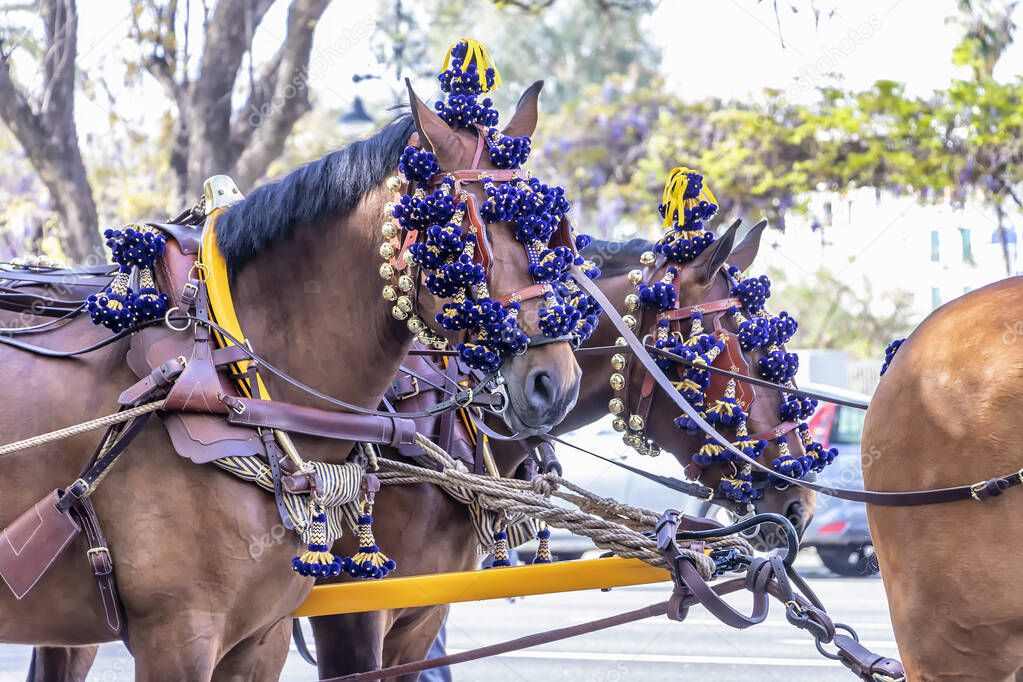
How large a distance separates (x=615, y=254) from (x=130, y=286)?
75.0 inches

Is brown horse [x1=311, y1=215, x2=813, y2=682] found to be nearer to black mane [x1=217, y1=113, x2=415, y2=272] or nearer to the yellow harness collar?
the yellow harness collar

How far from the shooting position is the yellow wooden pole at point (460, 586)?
10.8 feet

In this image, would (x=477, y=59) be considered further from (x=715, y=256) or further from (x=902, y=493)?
(x=902, y=493)

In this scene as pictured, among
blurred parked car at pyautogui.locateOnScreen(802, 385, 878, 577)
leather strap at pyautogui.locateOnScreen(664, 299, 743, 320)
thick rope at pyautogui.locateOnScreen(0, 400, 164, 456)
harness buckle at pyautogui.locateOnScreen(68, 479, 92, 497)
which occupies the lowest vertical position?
blurred parked car at pyautogui.locateOnScreen(802, 385, 878, 577)

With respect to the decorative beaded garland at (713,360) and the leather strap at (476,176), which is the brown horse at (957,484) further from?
the leather strap at (476,176)

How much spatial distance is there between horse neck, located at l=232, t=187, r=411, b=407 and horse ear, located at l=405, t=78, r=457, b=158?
19cm

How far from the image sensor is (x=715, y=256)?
404 cm

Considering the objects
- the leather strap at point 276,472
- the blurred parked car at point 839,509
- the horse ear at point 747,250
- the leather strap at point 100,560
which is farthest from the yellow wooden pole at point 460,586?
the blurred parked car at point 839,509

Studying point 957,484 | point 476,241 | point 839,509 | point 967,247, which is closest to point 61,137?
point 476,241

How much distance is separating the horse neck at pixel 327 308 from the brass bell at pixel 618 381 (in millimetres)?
1196

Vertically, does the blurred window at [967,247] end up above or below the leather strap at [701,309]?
above

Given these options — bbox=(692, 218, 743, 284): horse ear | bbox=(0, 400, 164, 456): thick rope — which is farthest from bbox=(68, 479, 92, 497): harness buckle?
bbox=(692, 218, 743, 284): horse ear

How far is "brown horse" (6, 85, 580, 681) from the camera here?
110 inches

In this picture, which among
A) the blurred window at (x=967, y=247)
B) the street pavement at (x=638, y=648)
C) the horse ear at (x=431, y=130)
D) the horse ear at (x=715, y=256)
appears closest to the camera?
the horse ear at (x=431, y=130)
